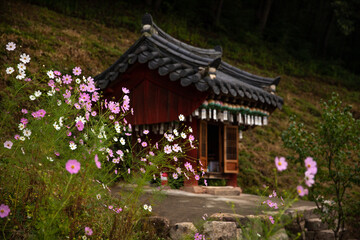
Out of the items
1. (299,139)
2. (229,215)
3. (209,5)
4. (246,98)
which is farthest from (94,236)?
(209,5)

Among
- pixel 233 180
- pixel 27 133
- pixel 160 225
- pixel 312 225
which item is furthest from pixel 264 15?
pixel 27 133

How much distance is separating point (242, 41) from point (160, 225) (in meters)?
20.1

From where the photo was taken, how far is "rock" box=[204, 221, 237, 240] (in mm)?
4453

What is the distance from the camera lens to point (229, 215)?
4.84 metres

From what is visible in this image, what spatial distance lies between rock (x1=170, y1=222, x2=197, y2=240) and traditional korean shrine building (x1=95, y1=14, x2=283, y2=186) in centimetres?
272

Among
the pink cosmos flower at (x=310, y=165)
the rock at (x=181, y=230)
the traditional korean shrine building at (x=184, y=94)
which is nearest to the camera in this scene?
the pink cosmos flower at (x=310, y=165)

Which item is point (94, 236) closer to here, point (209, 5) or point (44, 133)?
point (44, 133)

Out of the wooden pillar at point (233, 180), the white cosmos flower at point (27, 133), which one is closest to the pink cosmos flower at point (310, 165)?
the white cosmos flower at point (27, 133)

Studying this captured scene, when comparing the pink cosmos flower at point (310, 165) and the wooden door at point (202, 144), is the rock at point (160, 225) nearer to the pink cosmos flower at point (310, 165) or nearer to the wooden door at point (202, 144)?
the pink cosmos flower at point (310, 165)

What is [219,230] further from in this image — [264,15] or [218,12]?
[264,15]

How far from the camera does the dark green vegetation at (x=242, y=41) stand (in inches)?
436

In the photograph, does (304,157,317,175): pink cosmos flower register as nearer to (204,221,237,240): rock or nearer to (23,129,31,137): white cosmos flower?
(23,129,31,137): white cosmos flower

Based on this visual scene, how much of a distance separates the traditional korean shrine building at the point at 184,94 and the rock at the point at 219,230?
103 inches

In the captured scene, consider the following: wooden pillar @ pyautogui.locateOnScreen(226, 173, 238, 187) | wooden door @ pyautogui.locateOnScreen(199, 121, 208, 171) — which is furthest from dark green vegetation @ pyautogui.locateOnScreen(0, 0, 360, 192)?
wooden door @ pyautogui.locateOnScreen(199, 121, 208, 171)
